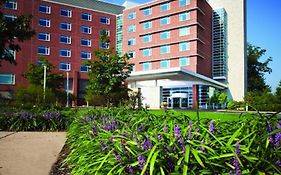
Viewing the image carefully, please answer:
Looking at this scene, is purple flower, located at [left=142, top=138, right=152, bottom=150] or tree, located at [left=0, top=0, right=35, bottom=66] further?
tree, located at [left=0, top=0, right=35, bottom=66]

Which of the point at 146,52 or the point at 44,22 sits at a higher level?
the point at 44,22

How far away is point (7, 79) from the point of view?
57.0m

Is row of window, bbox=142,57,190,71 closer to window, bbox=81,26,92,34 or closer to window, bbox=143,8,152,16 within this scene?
window, bbox=143,8,152,16

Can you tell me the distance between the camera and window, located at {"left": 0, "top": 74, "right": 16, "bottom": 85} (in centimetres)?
5666

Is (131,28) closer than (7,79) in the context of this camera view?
No

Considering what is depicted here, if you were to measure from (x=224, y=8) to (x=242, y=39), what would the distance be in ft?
26.9

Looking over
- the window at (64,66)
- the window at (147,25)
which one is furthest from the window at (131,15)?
the window at (64,66)

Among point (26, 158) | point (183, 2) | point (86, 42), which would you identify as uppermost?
point (183, 2)

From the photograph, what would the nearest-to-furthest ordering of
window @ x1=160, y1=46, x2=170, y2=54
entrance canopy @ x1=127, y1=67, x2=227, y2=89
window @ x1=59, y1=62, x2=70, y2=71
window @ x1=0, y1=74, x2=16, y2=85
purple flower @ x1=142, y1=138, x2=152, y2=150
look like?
purple flower @ x1=142, y1=138, x2=152, y2=150
entrance canopy @ x1=127, y1=67, x2=227, y2=89
window @ x1=0, y1=74, x2=16, y2=85
window @ x1=59, y1=62, x2=70, y2=71
window @ x1=160, y1=46, x2=170, y2=54

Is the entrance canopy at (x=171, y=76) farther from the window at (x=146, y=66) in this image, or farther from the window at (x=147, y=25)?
the window at (x=147, y=25)

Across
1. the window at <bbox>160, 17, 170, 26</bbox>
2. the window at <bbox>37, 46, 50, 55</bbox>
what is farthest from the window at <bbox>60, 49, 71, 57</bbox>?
the window at <bbox>160, 17, 170, 26</bbox>

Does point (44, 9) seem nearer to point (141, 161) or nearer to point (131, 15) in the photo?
point (131, 15)

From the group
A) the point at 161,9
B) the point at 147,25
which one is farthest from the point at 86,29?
the point at 161,9

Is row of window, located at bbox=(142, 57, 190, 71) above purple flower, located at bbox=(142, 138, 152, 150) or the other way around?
above
